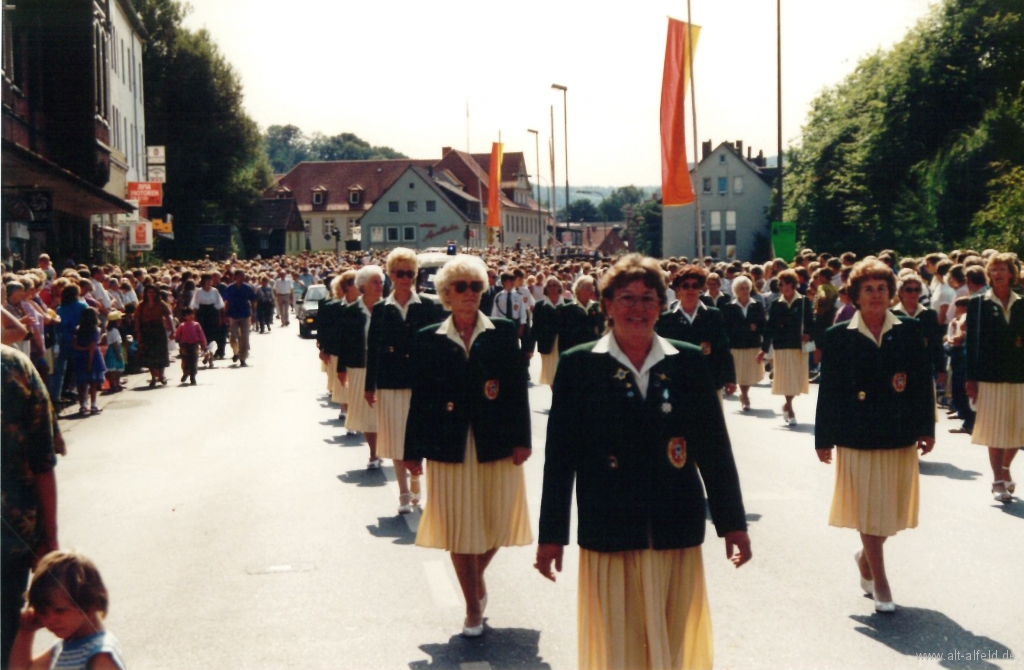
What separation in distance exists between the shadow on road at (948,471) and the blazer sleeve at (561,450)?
7.72 m

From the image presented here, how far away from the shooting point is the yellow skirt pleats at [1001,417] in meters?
9.92

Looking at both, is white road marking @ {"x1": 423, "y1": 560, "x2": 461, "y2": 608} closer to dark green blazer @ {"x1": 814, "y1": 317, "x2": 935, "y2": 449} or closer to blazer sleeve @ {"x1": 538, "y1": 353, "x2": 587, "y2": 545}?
dark green blazer @ {"x1": 814, "y1": 317, "x2": 935, "y2": 449}

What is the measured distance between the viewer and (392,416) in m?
9.58

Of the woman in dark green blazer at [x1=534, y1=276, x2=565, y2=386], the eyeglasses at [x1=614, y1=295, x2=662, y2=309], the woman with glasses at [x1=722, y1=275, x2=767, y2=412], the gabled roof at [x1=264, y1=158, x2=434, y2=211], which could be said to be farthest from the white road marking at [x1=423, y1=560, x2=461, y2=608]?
the gabled roof at [x1=264, y1=158, x2=434, y2=211]

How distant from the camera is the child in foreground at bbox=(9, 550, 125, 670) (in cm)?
370

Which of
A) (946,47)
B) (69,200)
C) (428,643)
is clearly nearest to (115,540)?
(428,643)

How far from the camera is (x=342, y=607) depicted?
7078 mm

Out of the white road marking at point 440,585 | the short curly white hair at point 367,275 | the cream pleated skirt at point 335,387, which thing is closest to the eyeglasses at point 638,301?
the white road marking at point 440,585

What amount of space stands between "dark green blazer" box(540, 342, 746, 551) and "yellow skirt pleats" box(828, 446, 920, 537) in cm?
258

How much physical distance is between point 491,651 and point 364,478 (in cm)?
568

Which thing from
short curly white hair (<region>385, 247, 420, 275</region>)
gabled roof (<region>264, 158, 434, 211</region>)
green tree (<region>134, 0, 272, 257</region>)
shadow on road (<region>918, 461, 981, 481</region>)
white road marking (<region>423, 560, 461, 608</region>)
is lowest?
white road marking (<region>423, 560, 461, 608</region>)

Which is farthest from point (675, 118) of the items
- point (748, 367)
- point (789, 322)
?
point (789, 322)

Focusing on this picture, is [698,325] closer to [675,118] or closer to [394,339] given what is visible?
[394,339]

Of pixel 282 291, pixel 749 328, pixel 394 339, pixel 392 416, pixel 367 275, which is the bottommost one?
pixel 392 416
